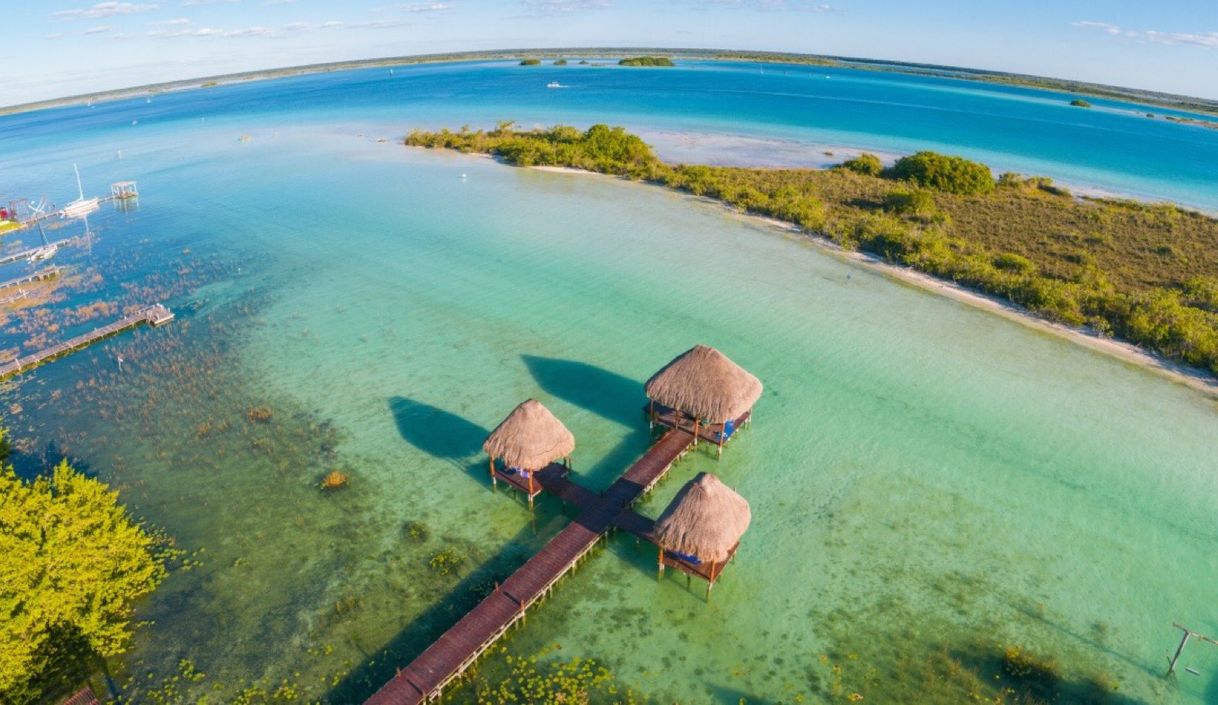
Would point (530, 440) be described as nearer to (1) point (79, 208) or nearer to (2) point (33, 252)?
(2) point (33, 252)

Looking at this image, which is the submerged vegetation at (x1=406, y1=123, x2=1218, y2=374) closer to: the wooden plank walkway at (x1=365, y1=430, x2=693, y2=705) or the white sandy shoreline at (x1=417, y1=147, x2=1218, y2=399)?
the white sandy shoreline at (x1=417, y1=147, x2=1218, y2=399)

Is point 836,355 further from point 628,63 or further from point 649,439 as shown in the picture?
point 628,63

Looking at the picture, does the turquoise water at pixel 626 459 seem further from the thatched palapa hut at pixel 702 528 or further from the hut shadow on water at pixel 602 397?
the thatched palapa hut at pixel 702 528

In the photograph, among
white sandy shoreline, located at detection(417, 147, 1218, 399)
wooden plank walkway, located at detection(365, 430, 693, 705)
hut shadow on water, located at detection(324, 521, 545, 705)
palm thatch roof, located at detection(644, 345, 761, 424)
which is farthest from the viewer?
white sandy shoreline, located at detection(417, 147, 1218, 399)

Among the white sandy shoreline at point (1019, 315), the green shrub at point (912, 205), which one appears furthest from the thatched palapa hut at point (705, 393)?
the green shrub at point (912, 205)

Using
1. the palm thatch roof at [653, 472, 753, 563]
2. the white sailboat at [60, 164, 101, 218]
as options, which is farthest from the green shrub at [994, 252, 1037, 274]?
the white sailboat at [60, 164, 101, 218]

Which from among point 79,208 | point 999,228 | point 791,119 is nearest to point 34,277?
point 79,208
